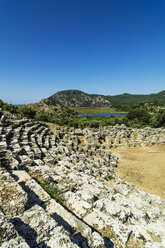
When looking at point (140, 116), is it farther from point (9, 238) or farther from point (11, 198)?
point (9, 238)

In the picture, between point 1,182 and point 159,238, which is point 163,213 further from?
point 1,182

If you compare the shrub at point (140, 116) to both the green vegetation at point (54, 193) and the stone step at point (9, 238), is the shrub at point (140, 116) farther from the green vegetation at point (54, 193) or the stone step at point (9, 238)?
the stone step at point (9, 238)

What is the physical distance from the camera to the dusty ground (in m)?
10.7

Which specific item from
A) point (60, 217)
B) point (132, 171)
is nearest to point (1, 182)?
point (60, 217)

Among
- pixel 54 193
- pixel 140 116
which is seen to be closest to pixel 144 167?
pixel 54 193

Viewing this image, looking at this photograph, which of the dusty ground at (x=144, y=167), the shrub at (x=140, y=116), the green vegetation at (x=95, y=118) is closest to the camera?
the dusty ground at (x=144, y=167)

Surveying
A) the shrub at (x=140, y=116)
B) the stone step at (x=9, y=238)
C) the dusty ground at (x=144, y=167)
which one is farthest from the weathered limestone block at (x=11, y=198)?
the shrub at (x=140, y=116)

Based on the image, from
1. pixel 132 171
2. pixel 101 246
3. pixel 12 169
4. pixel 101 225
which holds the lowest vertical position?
pixel 132 171

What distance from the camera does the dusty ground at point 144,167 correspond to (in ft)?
35.0

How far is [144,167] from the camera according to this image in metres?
14.0

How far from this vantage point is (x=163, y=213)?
247 inches

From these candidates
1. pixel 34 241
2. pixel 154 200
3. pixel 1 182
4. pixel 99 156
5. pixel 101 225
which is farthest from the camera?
pixel 99 156

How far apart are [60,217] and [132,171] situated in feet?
38.9

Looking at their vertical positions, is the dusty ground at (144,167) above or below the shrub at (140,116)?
below
